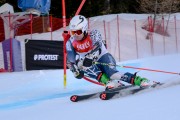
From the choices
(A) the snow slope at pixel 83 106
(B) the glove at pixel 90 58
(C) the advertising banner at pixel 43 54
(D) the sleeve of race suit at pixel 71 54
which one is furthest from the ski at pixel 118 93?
(C) the advertising banner at pixel 43 54

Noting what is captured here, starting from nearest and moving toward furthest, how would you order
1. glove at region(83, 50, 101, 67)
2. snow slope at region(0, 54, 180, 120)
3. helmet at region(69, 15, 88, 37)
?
1. snow slope at region(0, 54, 180, 120)
2. helmet at region(69, 15, 88, 37)
3. glove at region(83, 50, 101, 67)

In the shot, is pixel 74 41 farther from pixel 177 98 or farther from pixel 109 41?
pixel 109 41

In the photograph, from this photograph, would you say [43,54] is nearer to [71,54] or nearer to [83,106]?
[71,54]

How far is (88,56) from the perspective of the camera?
18.6 ft

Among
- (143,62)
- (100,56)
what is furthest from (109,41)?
(100,56)

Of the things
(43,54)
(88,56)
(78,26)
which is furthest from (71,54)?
(43,54)

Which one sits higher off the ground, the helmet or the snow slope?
the helmet

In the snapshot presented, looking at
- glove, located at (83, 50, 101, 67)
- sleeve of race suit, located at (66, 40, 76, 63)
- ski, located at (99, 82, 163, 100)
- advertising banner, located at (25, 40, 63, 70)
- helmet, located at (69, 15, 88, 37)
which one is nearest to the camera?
ski, located at (99, 82, 163, 100)

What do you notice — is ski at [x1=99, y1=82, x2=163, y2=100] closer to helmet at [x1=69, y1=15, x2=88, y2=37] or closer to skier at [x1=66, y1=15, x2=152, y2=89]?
skier at [x1=66, y1=15, x2=152, y2=89]

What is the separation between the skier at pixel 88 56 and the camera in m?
5.42

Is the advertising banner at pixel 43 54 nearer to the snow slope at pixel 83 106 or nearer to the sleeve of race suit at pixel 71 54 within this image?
the snow slope at pixel 83 106

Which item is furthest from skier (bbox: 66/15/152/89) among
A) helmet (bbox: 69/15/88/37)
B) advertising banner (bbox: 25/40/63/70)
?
advertising banner (bbox: 25/40/63/70)

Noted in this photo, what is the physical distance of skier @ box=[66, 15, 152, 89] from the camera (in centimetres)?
542

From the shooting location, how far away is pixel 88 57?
565 cm
